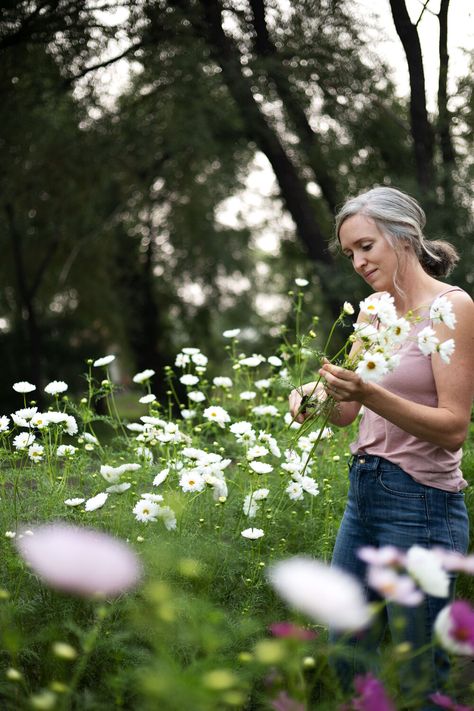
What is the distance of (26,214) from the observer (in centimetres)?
1301

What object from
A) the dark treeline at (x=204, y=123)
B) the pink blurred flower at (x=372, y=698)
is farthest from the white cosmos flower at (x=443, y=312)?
the dark treeline at (x=204, y=123)

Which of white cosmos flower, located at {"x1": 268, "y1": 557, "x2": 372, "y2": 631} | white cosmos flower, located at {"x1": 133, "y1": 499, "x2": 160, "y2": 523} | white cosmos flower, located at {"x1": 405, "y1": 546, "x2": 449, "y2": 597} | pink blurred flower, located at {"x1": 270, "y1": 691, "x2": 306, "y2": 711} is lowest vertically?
white cosmos flower, located at {"x1": 133, "y1": 499, "x2": 160, "y2": 523}

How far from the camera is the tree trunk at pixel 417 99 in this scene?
24.5 ft

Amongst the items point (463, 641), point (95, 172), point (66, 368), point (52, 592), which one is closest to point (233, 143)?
point (95, 172)

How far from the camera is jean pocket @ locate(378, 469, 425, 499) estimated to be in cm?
200

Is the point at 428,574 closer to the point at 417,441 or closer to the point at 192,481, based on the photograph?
the point at 417,441

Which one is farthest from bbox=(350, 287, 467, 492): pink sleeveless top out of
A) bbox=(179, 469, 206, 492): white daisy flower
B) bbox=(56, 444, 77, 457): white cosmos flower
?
bbox=(56, 444, 77, 457): white cosmos flower

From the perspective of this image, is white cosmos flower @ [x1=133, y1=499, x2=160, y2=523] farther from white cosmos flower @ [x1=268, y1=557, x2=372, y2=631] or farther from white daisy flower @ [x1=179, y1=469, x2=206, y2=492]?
white cosmos flower @ [x1=268, y1=557, x2=372, y2=631]

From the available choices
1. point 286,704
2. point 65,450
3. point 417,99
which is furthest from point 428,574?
point 417,99

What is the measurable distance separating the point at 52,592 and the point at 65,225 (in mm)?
11445

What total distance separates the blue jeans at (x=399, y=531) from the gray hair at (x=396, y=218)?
640 mm

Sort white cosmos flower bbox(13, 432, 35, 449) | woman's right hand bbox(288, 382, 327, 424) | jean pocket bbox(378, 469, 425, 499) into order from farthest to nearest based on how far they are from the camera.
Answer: white cosmos flower bbox(13, 432, 35, 449)
woman's right hand bbox(288, 382, 327, 424)
jean pocket bbox(378, 469, 425, 499)

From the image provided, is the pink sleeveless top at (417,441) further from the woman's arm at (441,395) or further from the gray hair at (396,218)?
the gray hair at (396,218)

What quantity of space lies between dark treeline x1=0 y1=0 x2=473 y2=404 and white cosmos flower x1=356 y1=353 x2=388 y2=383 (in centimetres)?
651
